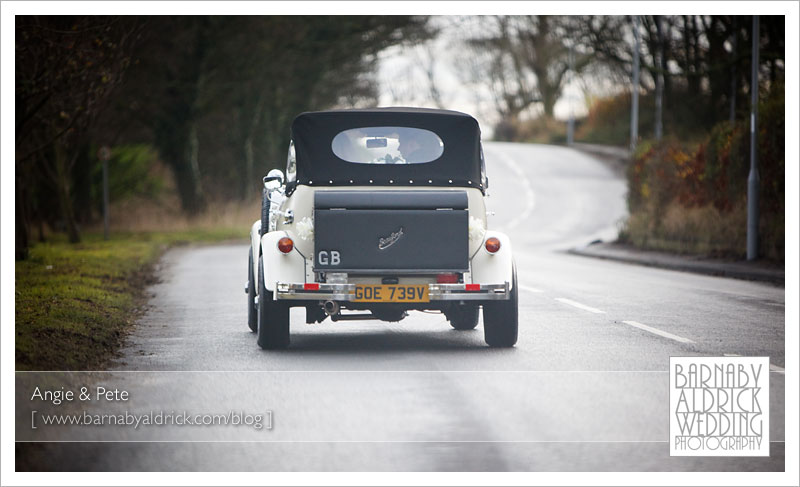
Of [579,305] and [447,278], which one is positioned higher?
[447,278]

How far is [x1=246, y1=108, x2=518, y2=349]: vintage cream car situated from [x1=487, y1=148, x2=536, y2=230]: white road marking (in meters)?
27.1

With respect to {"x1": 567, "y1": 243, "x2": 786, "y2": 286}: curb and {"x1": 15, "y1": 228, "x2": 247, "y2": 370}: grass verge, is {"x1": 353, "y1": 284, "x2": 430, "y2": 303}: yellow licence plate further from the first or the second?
{"x1": 567, "y1": 243, "x2": 786, "y2": 286}: curb

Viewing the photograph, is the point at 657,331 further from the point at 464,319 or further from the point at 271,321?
the point at 271,321

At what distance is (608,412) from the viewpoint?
23.9ft

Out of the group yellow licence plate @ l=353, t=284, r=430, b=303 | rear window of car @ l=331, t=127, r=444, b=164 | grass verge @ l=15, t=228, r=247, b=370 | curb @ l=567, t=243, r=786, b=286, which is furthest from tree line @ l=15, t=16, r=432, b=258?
yellow licence plate @ l=353, t=284, r=430, b=303

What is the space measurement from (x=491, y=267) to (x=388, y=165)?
4.53 ft

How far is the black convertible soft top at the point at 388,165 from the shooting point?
10.4 meters

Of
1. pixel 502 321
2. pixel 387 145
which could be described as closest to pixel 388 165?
pixel 387 145

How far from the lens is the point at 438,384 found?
8.36 metres

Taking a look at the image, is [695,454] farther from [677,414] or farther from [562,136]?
[562,136]

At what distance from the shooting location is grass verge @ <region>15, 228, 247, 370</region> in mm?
9426

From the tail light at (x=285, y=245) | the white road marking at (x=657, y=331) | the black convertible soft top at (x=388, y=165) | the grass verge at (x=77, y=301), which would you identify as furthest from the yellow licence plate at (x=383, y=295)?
the white road marking at (x=657, y=331)

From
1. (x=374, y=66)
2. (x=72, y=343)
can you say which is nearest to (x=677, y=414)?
(x=72, y=343)

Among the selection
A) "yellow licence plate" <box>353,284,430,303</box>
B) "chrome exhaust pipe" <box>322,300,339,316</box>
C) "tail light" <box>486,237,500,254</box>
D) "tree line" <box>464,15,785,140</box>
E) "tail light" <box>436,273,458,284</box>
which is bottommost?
"chrome exhaust pipe" <box>322,300,339,316</box>
